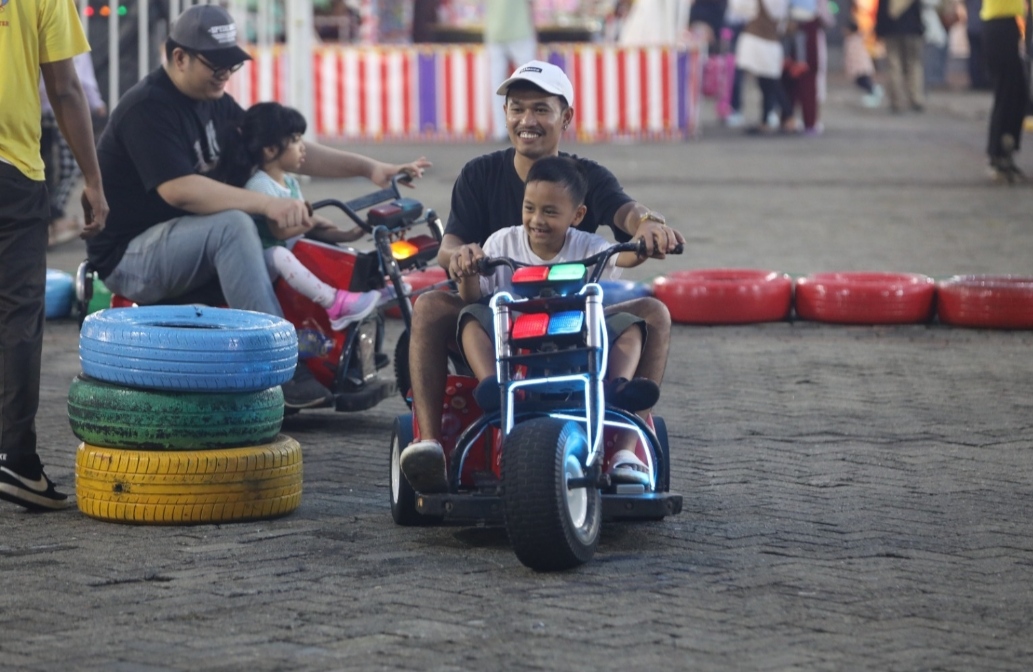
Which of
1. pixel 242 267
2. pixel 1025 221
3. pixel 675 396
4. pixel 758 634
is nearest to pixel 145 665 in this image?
pixel 758 634

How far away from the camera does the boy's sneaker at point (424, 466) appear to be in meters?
4.76

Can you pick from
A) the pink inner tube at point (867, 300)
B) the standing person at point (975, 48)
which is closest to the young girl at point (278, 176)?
the pink inner tube at point (867, 300)

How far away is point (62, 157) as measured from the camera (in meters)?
11.5

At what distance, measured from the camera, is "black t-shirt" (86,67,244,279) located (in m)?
6.59

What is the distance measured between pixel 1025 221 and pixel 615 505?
29.8ft

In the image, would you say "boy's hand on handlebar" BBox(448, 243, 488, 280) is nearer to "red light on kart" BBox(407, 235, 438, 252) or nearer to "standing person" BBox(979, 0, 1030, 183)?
"red light on kart" BBox(407, 235, 438, 252)

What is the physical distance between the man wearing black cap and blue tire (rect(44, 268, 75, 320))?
2.42 meters

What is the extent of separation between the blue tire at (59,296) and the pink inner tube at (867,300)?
3.90 m

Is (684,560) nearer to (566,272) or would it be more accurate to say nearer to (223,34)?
(566,272)

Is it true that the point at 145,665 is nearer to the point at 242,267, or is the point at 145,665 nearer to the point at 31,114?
the point at 31,114

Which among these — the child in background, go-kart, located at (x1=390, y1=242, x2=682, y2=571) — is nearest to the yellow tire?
go-kart, located at (x1=390, y1=242, x2=682, y2=571)

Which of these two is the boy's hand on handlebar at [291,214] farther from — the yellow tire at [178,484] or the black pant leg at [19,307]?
the yellow tire at [178,484]

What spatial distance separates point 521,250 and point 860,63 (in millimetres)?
22215

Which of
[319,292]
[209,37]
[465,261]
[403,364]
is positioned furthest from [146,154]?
[465,261]
